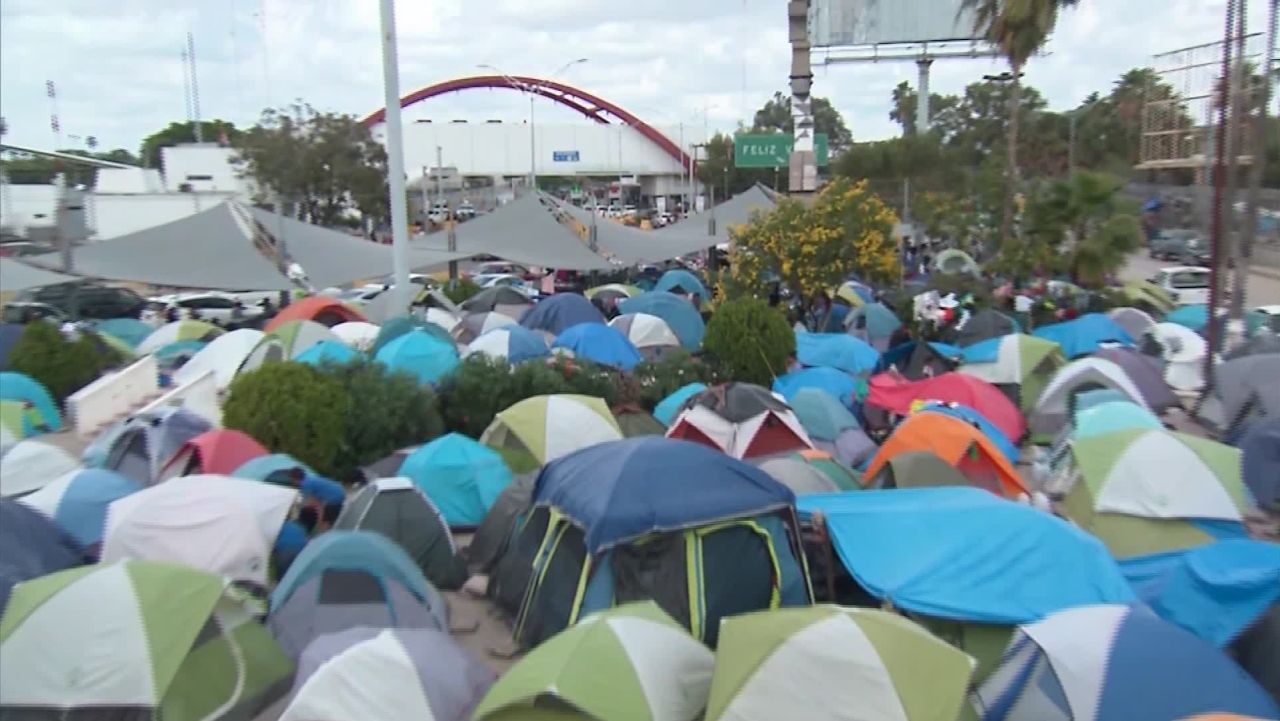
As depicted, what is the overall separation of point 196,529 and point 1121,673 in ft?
21.9

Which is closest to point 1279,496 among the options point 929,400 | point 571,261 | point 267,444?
point 929,400

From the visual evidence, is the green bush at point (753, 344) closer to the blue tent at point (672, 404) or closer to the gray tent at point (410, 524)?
the blue tent at point (672, 404)

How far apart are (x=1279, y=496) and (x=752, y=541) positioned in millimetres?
6676

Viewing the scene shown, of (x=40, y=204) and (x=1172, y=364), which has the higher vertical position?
(x=40, y=204)

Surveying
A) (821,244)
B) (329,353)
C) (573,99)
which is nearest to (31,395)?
(329,353)

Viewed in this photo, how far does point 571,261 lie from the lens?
26.0 m

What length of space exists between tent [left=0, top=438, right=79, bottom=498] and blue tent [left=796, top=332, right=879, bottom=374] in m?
10.5

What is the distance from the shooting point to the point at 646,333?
1972 centimetres

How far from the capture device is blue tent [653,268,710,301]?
2708 centimetres

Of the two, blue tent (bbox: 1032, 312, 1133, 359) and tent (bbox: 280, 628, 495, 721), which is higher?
blue tent (bbox: 1032, 312, 1133, 359)

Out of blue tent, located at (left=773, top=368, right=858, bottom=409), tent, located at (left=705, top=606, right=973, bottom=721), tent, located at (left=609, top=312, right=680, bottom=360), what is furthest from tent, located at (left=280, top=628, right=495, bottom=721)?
tent, located at (left=609, top=312, right=680, bottom=360)

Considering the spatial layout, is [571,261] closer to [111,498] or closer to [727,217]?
[727,217]

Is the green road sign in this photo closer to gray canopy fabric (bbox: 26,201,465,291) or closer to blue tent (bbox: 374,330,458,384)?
gray canopy fabric (bbox: 26,201,465,291)

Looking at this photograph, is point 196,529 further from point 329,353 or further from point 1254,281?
point 1254,281
